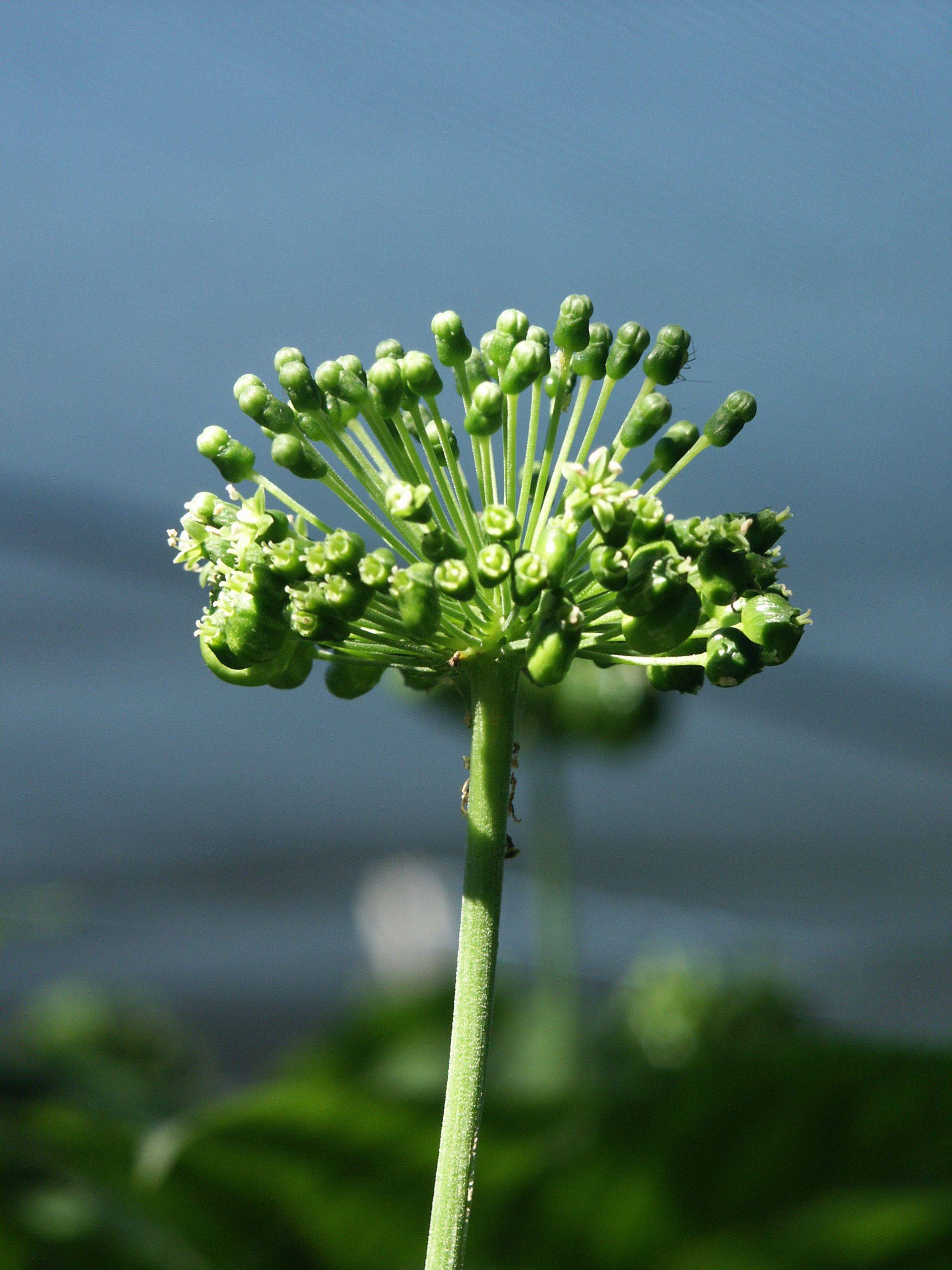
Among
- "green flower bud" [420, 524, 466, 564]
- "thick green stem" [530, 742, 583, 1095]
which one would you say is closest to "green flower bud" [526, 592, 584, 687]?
"green flower bud" [420, 524, 466, 564]

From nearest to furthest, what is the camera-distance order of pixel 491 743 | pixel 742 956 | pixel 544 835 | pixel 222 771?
pixel 491 743 → pixel 544 835 → pixel 742 956 → pixel 222 771

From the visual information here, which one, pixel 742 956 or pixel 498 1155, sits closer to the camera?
pixel 498 1155

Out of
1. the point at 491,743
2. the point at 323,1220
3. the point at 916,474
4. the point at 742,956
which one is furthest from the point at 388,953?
the point at 491,743

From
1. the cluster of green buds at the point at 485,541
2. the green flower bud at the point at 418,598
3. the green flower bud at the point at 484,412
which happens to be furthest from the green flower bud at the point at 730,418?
the green flower bud at the point at 418,598

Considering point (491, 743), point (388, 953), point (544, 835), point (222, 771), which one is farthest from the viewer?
point (222, 771)

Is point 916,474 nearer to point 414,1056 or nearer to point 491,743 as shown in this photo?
point 414,1056

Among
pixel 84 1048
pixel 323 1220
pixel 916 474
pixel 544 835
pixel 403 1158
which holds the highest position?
pixel 916 474
